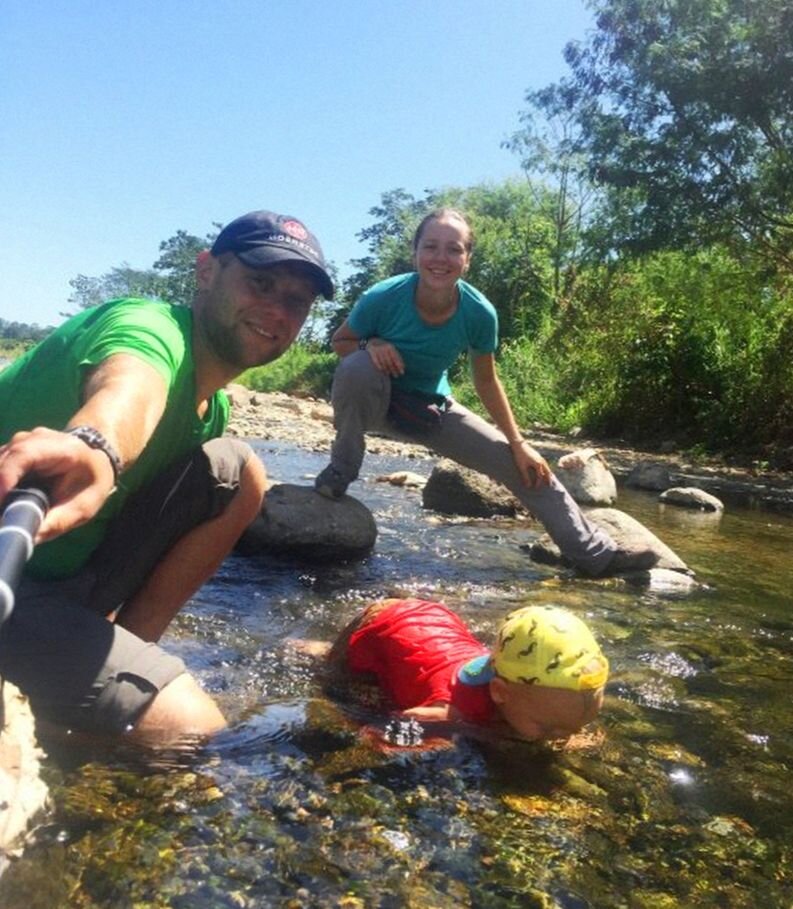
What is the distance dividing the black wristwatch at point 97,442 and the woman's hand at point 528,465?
12.3 feet

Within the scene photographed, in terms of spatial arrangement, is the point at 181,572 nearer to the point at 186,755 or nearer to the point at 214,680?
the point at 214,680

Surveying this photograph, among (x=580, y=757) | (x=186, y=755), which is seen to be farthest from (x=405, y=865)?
(x=580, y=757)

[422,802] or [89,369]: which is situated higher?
[89,369]

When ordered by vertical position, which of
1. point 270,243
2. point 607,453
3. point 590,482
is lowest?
point 607,453

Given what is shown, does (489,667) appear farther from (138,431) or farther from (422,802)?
(138,431)

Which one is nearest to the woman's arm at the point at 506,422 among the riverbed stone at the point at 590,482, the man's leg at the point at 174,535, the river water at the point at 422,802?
the river water at the point at 422,802

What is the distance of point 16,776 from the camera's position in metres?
1.85

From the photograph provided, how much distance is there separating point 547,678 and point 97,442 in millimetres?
1538

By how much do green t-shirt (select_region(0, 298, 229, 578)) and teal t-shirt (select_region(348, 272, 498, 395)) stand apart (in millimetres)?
2614

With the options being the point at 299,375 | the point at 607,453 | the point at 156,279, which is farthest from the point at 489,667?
the point at 156,279

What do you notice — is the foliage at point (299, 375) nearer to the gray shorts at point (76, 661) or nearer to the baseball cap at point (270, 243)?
the baseball cap at point (270, 243)

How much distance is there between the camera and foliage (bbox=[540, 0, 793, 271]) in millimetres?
16156

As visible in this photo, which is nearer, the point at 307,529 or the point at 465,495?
the point at 307,529

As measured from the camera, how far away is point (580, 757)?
2760 mm
